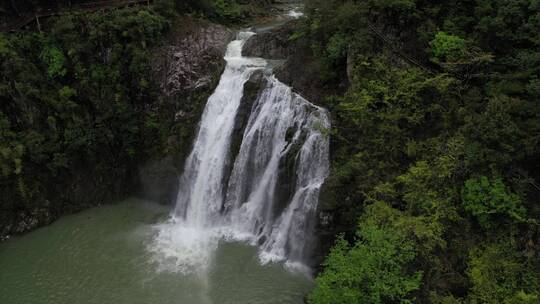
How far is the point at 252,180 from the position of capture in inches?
670


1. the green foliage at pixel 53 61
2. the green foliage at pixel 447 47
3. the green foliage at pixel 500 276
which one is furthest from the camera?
the green foliage at pixel 53 61

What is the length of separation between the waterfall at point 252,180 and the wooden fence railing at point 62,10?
7785 millimetres

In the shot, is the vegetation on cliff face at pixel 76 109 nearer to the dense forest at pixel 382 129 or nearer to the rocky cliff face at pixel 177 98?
the dense forest at pixel 382 129

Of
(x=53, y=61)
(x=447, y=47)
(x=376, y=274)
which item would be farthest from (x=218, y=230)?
(x=53, y=61)

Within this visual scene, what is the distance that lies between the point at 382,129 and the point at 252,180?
21.0 ft

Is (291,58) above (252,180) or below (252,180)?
above

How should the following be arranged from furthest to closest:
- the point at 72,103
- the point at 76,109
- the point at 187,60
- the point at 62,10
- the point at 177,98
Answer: the point at 62,10 < the point at 187,60 < the point at 177,98 < the point at 76,109 < the point at 72,103

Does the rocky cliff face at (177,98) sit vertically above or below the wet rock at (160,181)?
above

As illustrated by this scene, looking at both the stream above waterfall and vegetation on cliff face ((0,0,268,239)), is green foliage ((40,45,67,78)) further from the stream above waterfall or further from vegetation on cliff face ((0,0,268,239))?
the stream above waterfall

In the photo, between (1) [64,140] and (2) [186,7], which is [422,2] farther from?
(1) [64,140]

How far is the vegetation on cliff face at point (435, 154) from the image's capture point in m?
10.3

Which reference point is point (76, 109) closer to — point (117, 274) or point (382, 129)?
point (117, 274)

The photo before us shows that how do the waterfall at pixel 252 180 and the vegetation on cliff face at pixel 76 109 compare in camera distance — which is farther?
the vegetation on cliff face at pixel 76 109

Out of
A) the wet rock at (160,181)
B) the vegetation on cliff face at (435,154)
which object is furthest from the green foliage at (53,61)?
the vegetation on cliff face at (435,154)
